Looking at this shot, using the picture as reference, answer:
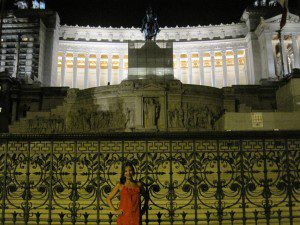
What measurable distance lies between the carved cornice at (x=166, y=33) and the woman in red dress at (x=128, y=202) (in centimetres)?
6088

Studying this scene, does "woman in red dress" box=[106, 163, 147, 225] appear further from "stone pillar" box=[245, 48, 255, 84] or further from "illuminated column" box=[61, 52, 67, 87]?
"illuminated column" box=[61, 52, 67, 87]

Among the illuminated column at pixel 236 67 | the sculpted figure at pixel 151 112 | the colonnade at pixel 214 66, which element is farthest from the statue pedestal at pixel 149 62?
the illuminated column at pixel 236 67

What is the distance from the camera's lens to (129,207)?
6586 mm

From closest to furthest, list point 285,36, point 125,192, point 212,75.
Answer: point 125,192 → point 285,36 → point 212,75

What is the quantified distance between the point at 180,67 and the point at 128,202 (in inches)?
2354

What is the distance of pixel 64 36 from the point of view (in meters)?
64.5

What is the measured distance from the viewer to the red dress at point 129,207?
6574 millimetres

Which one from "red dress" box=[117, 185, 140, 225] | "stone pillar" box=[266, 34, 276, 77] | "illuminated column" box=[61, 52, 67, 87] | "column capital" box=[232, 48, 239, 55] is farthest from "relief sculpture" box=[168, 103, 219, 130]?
"illuminated column" box=[61, 52, 67, 87]

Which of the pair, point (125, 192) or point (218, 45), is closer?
point (125, 192)

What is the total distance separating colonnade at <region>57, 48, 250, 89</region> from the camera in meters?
63.9

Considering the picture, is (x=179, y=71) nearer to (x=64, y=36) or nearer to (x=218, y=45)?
(x=218, y=45)

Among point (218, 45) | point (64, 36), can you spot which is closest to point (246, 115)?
point (218, 45)

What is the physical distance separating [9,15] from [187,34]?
32.5 meters

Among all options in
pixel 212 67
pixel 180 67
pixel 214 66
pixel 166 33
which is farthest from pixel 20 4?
pixel 214 66
